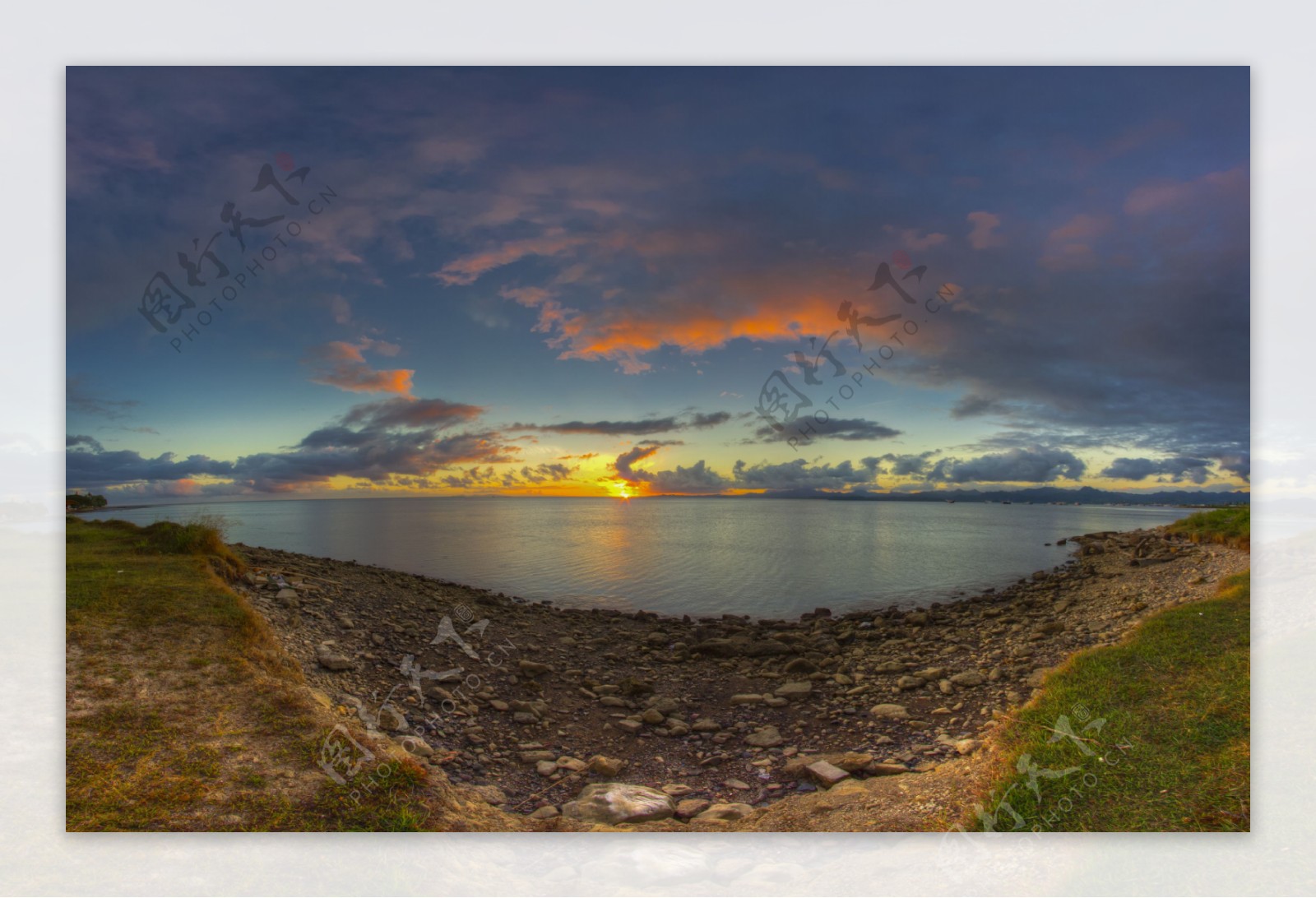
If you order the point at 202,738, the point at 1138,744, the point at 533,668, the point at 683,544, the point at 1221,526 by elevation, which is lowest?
the point at 533,668

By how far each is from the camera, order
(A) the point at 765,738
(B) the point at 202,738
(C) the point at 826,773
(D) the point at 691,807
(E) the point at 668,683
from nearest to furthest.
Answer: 1. (B) the point at 202,738
2. (D) the point at 691,807
3. (C) the point at 826,773
4. (A) the point at 765,738
5. (E) the point at 668,683

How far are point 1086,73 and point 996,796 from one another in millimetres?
5772

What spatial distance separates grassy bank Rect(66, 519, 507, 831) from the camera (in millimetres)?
3748

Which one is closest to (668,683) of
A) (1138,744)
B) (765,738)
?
(765,738)

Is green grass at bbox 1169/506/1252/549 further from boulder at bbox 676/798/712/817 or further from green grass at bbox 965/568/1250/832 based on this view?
boulder at bbox 676/798/712/817

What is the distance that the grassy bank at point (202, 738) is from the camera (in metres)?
3.75

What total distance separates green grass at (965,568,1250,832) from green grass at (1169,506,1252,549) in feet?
11.7

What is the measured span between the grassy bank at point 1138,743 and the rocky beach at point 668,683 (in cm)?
36

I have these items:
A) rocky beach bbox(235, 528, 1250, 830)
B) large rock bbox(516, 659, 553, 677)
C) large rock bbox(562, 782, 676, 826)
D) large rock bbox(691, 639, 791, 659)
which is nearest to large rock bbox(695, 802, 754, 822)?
rocky beach bbox(235, 528, 1250, 830)

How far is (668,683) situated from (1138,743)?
13.0 ft

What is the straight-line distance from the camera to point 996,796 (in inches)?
147

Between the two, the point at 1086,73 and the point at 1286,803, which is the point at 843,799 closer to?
the point at 1286,803

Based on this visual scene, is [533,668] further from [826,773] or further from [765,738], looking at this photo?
[826,773]

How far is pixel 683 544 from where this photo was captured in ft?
35.8
